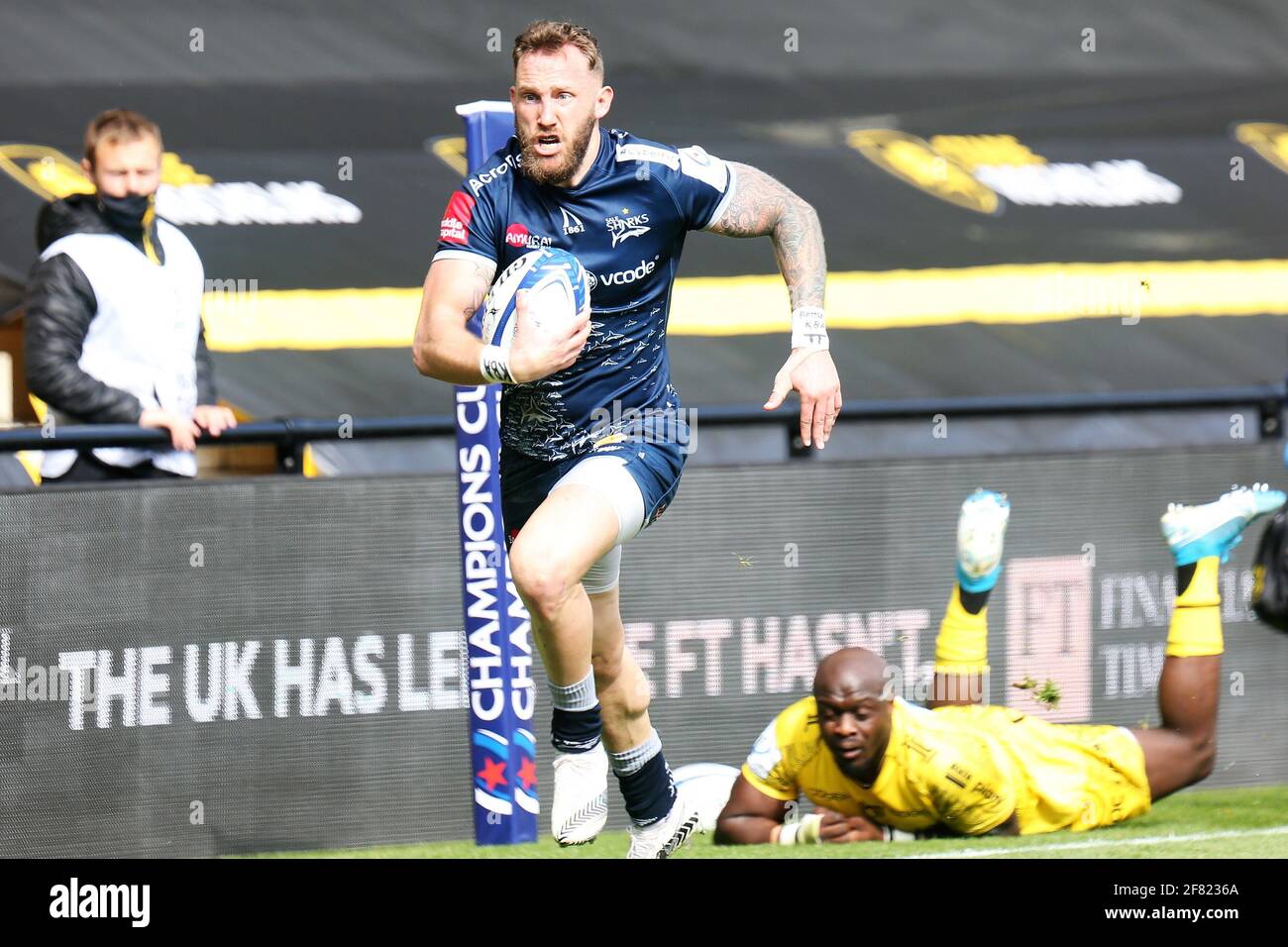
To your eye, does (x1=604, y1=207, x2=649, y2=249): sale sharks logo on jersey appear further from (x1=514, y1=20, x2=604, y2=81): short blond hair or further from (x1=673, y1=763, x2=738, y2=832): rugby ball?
(x1=673, y1=763, x2=738, y2=832): rugby ball

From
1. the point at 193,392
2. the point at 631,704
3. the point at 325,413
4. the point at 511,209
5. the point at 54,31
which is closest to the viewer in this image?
the point at 511,209

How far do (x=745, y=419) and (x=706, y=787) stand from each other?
4.61 feet

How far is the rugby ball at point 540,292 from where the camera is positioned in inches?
192

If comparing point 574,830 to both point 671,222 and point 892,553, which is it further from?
point 892,553

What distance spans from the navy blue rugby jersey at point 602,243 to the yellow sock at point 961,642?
7.54ft

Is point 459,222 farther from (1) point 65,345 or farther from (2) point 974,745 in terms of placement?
(2) point 974,745

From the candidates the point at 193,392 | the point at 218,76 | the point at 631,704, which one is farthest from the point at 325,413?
the point at 631,704

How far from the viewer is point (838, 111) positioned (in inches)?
402

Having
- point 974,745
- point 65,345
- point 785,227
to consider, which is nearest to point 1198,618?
point 974,745

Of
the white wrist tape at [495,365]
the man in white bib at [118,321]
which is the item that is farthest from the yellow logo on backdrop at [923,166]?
the white wrist tape at [495,365]

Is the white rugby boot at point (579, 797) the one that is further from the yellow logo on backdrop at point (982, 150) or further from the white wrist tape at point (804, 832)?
the yellow logo on backdrop at point (982, 150)

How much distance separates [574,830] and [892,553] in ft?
8.51

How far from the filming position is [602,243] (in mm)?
5297

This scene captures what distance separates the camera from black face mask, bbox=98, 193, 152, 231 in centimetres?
677
